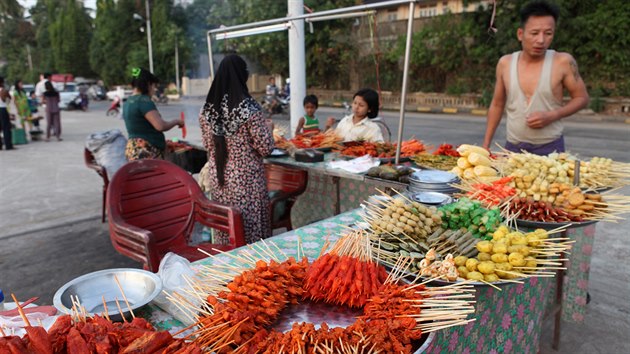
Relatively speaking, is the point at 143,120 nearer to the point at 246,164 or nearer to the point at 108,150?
the point at 108,150

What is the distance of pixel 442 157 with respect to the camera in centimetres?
372

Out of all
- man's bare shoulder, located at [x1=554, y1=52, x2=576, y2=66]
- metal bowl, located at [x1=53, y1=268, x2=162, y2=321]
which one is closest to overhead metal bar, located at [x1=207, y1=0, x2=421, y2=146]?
man's bare shoulder, located at [x1=554, y1=52, x2=576, y2=66]

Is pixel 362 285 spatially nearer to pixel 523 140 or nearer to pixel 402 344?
pixel 402 344

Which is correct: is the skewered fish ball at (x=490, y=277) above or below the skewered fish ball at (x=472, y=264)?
below

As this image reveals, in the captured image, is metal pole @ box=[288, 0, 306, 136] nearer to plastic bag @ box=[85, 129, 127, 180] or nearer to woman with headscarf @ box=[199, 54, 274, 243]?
plastic bag @ box=[85, 129, 127, 180]

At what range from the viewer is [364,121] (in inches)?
194

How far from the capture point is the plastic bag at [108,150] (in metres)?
5.09

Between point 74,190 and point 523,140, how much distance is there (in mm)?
6688

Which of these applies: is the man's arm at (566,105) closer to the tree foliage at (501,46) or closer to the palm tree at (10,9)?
the tree foliage at (501,46)

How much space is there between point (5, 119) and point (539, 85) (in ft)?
38.1

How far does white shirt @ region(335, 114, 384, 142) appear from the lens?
4.83 m

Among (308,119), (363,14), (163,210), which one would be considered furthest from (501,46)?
(163,210)

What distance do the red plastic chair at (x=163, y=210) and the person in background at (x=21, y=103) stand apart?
1038 cm

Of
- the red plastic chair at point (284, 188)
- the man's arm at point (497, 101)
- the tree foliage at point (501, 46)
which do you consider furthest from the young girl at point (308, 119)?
the tree foliage at point (501, 46)
